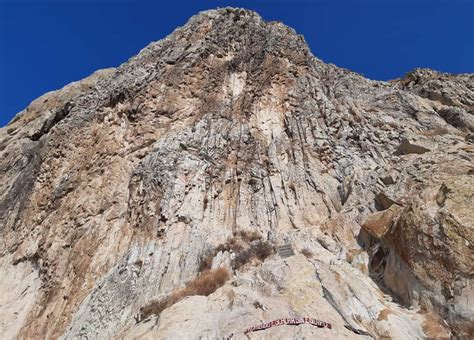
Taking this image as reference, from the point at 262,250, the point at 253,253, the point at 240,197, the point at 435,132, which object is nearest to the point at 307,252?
the point at 262,250

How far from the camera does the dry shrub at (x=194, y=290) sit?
1230cm

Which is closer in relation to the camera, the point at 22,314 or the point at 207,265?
the point at 207,265

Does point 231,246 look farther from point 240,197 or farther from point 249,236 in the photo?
point 240,197

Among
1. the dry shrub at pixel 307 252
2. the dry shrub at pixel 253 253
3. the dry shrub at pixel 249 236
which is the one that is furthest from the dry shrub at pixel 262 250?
the dry shrub at pixel 307 252

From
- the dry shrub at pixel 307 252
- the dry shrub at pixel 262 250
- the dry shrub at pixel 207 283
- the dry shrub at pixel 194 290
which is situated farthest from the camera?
the dry shrub at pixel 262 250

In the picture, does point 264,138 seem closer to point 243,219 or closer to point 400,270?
point 243,219

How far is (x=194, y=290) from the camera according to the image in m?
12.9

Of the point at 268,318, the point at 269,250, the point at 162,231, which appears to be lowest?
the point at 268,318

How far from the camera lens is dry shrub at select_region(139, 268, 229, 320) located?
1230 cm

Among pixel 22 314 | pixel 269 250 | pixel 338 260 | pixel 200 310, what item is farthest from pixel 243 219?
pixel 22 314

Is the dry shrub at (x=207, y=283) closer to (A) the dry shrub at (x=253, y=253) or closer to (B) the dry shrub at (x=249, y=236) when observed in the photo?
(A) the dry shrub at (x=253, y=253)

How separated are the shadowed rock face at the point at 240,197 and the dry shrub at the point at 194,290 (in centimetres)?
43

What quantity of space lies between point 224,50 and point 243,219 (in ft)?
54.8

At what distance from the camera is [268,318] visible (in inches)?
373
